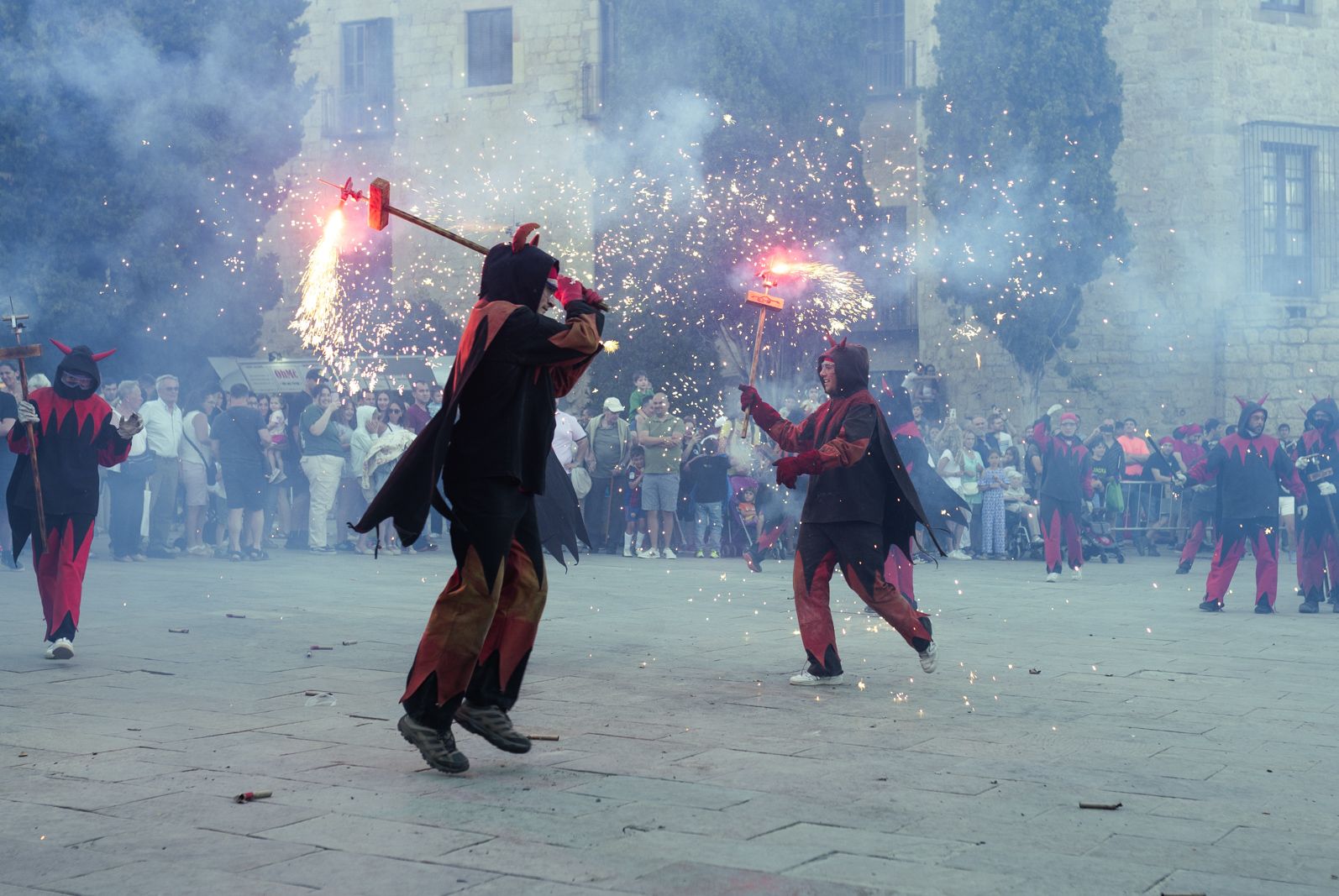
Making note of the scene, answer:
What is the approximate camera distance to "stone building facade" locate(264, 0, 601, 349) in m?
31.1

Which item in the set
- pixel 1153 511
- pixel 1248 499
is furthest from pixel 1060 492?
pixel 1153 511

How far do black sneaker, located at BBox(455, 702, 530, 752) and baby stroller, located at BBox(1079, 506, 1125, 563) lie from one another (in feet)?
42.7

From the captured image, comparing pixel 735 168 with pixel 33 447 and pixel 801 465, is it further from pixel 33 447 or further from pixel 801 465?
pixel 801 465

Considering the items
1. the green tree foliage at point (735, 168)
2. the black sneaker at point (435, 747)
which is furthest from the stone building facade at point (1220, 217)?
the black sneaker at point (435, 747)

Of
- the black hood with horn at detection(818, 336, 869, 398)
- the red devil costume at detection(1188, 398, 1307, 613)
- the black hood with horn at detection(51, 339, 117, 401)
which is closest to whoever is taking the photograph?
the black hood with horn at detection(818, 336, 869, 398)

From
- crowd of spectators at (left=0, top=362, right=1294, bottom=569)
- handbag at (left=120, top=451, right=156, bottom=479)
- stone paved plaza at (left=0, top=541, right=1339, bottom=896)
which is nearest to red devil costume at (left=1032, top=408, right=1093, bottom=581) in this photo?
crowd of spectators at (left=0, top=362, right=1294, bottom=569)

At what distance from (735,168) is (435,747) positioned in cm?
2293

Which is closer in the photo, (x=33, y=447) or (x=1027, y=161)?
(x=33, y=447)

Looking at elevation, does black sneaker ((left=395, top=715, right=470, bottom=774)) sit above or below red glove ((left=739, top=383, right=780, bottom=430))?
below

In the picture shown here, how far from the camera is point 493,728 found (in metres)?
5.77

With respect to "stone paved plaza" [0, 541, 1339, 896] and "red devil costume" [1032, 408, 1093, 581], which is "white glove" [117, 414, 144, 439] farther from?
"red devil costume" [1032, 408, 1093, 581]

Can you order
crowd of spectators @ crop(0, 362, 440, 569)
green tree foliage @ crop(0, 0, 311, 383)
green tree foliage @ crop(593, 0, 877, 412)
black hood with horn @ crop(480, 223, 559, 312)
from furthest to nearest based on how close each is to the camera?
green tree foliage @ crop(593, 0, 877, 412), green tree foliage @ crop(0, 0, 311, 383), crowd of spectators @ crop(0, 362, 440, 569), black hood with horn @ crop(480, 223, 559, 312)

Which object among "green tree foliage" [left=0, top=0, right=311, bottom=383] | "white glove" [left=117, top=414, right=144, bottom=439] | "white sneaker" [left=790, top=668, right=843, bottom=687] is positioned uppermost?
"green tree foliage" [left=0, top=0, right=311, bottom=383]

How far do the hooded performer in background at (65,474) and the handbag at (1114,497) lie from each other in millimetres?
12818
